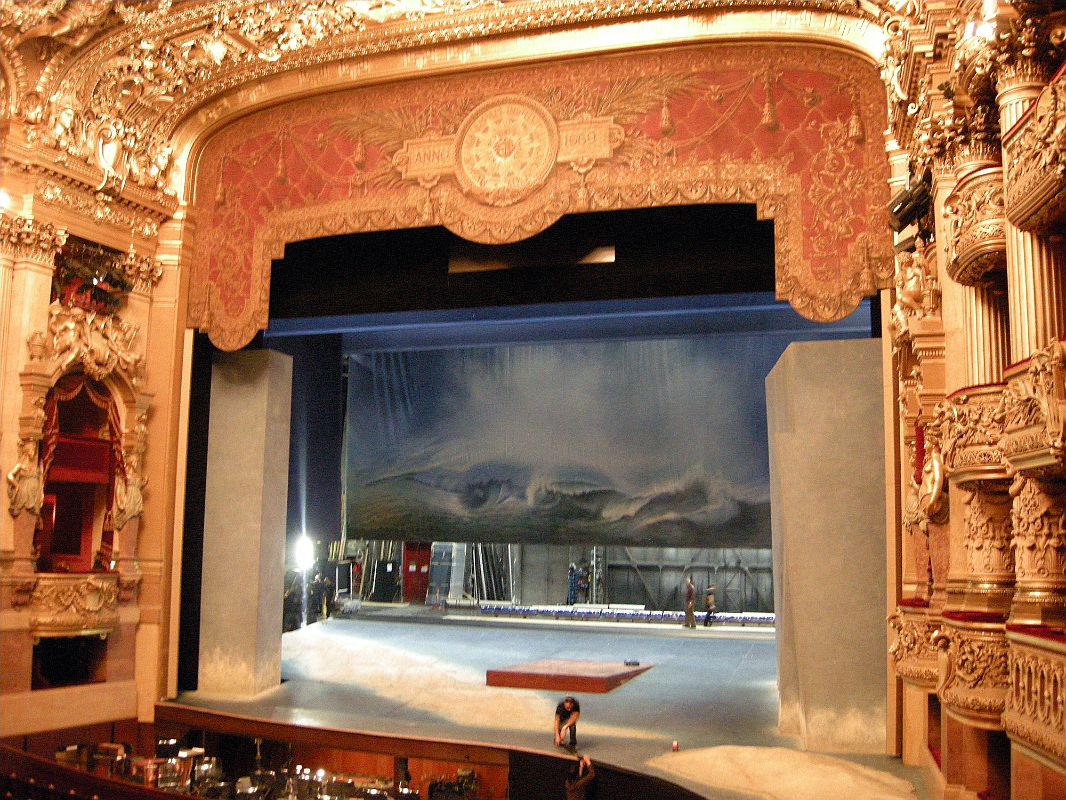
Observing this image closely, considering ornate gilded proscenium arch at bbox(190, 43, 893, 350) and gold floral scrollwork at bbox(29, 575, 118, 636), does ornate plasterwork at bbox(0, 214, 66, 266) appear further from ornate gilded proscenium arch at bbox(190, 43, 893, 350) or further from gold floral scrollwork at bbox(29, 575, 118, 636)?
gold floral scrollwork at bbox(29, 575, 118, 636)

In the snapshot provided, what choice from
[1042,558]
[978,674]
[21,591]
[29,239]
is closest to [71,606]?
[21,591]

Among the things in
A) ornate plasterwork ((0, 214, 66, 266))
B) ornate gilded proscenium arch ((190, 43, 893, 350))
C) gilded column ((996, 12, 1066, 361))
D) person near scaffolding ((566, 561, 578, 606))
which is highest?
ornate gilded proscenium arch ((190, 43, 893, 350))

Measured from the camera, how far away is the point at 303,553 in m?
13.6

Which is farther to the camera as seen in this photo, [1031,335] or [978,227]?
[978,227]

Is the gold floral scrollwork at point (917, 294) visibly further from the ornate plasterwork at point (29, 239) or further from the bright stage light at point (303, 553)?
the bright stage light at point (303, 553)

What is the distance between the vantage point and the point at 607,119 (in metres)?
7.84

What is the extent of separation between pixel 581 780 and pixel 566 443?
7.22 meters

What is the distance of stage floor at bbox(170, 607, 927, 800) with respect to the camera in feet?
20.2

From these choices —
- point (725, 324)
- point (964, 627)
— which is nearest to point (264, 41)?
point (725, 324)

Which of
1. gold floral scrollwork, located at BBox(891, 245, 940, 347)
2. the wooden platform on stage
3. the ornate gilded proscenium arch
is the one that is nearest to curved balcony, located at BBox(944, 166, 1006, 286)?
gold floral scrollwork, located at BBox(891, 245, 940, 347)

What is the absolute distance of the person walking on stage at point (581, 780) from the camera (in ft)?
20.7

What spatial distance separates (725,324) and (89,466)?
6757 mm

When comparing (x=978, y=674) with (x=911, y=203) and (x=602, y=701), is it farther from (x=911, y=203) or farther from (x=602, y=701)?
(x=602, y=701)

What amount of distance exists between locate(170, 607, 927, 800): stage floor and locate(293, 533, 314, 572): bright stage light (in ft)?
3.36
